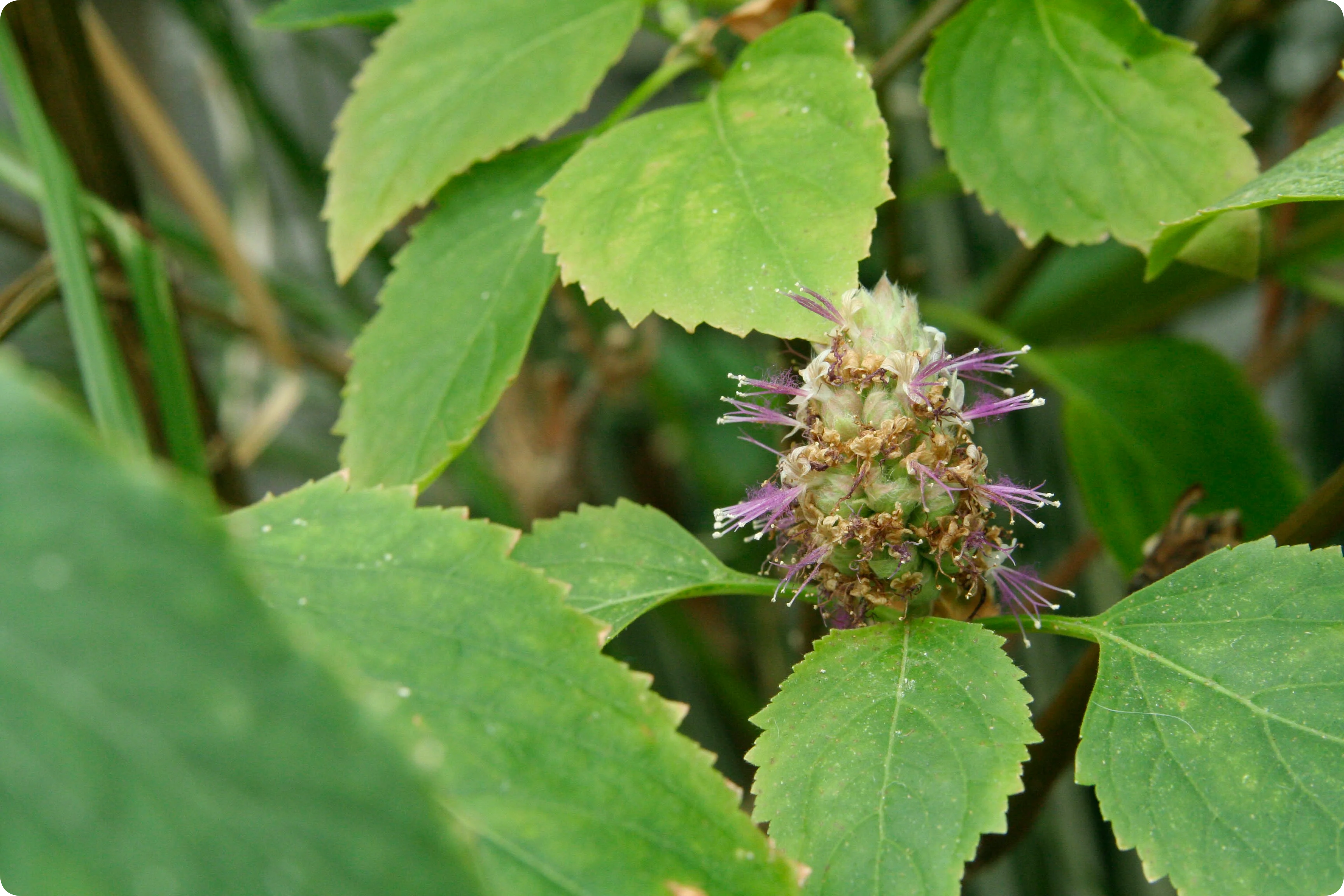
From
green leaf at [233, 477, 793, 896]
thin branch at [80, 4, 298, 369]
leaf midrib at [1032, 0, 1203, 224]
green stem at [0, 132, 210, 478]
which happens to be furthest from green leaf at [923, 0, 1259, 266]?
thin branch at [80, 4, 298, 369]

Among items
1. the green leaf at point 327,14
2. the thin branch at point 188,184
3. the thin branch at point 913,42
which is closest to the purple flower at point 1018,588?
the thin branch at point 913,42

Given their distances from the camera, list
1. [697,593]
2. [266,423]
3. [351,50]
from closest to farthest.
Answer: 1. [697,593]
2. [266,423]
3. [351,50]

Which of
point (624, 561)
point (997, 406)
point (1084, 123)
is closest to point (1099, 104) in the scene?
point (1084, 123)

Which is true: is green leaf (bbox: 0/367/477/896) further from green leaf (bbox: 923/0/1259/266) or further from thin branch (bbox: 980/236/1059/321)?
thin branch (bbox: 980/236/1059/321)

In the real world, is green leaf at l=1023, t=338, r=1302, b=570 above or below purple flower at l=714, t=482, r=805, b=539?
below

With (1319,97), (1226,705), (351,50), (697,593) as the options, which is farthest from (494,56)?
(351,50)

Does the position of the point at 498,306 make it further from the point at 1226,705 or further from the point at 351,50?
the point at 351,50

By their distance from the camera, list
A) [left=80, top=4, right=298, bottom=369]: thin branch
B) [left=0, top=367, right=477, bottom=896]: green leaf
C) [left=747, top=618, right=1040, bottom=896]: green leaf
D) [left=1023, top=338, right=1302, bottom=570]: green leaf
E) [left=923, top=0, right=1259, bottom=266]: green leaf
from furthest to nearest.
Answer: [left=80, top=4, right=298, bottom=369]: thin branch < [left=1023, top=338, right=1302, bottom=570]: green leaf < [left=923, top=0, right=1259, bottom=266]: green leaf < [left=747, top=618, right=1040, bottom=896]: green leaf < [left=0, top=367, right=477, bottom=896]: green leaf
